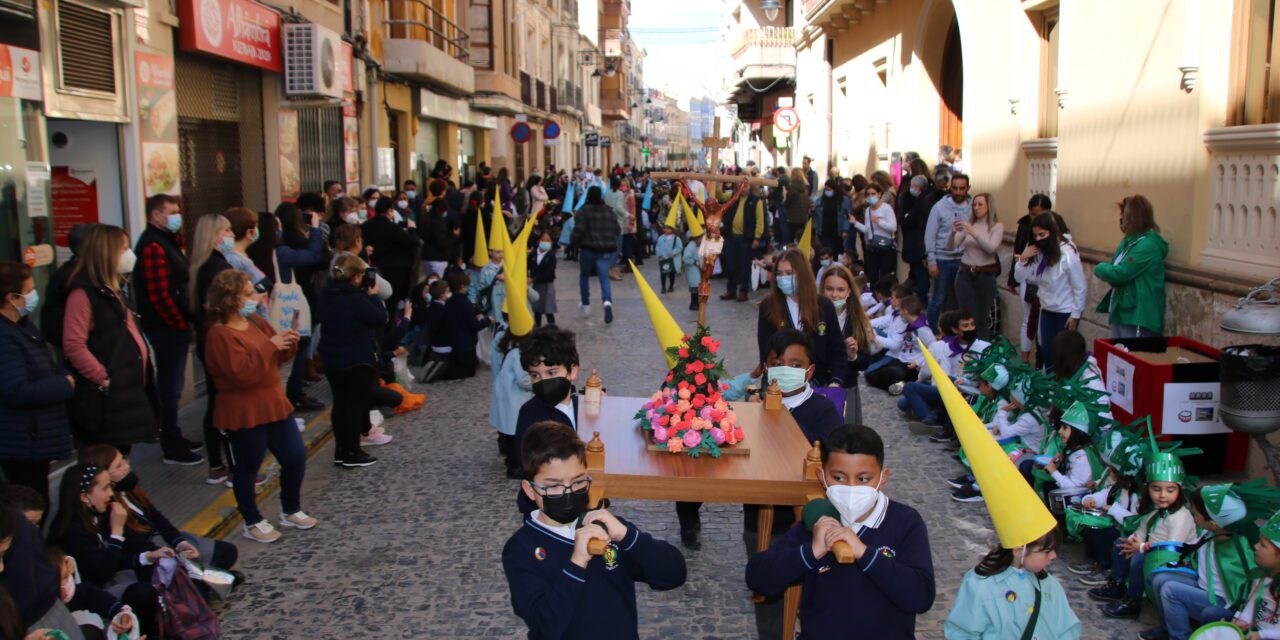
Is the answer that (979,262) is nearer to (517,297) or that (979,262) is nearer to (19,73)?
(517,297)

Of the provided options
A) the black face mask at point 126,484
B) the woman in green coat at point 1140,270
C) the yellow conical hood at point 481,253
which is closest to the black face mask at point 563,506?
the black face mask at point 126,484

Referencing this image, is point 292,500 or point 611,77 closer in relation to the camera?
point 292,500

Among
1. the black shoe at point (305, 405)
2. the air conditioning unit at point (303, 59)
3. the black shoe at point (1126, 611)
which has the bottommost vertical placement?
the black shoe at point (1126, 611)

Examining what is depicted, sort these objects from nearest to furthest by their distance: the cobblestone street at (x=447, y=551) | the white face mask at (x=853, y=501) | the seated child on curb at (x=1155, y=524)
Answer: the white face mask at (x=853, y=501)
the seated child on curb at (x=1155, y=524)
the cobblestone street at (x=447, y=551)

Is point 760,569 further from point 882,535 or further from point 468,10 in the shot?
point 468,10

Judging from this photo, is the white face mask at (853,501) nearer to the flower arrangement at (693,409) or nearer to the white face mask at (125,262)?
the flower arrangement at (693,409)

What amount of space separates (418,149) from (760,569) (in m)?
22.0

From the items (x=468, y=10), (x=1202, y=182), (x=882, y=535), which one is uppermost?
(x=468, y=10)

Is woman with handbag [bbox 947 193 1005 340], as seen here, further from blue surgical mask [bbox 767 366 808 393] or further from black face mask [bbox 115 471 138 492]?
black face mask [bbox 115 471 138 492]

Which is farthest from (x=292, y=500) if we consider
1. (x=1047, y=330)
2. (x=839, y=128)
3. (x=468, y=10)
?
(x=468, y=10)

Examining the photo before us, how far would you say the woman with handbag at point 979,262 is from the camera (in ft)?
38.2

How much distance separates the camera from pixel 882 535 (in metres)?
3.62

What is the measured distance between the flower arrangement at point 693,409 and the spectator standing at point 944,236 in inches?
300

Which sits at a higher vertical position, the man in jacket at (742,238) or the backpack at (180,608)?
the man in jacket at (742,238)
